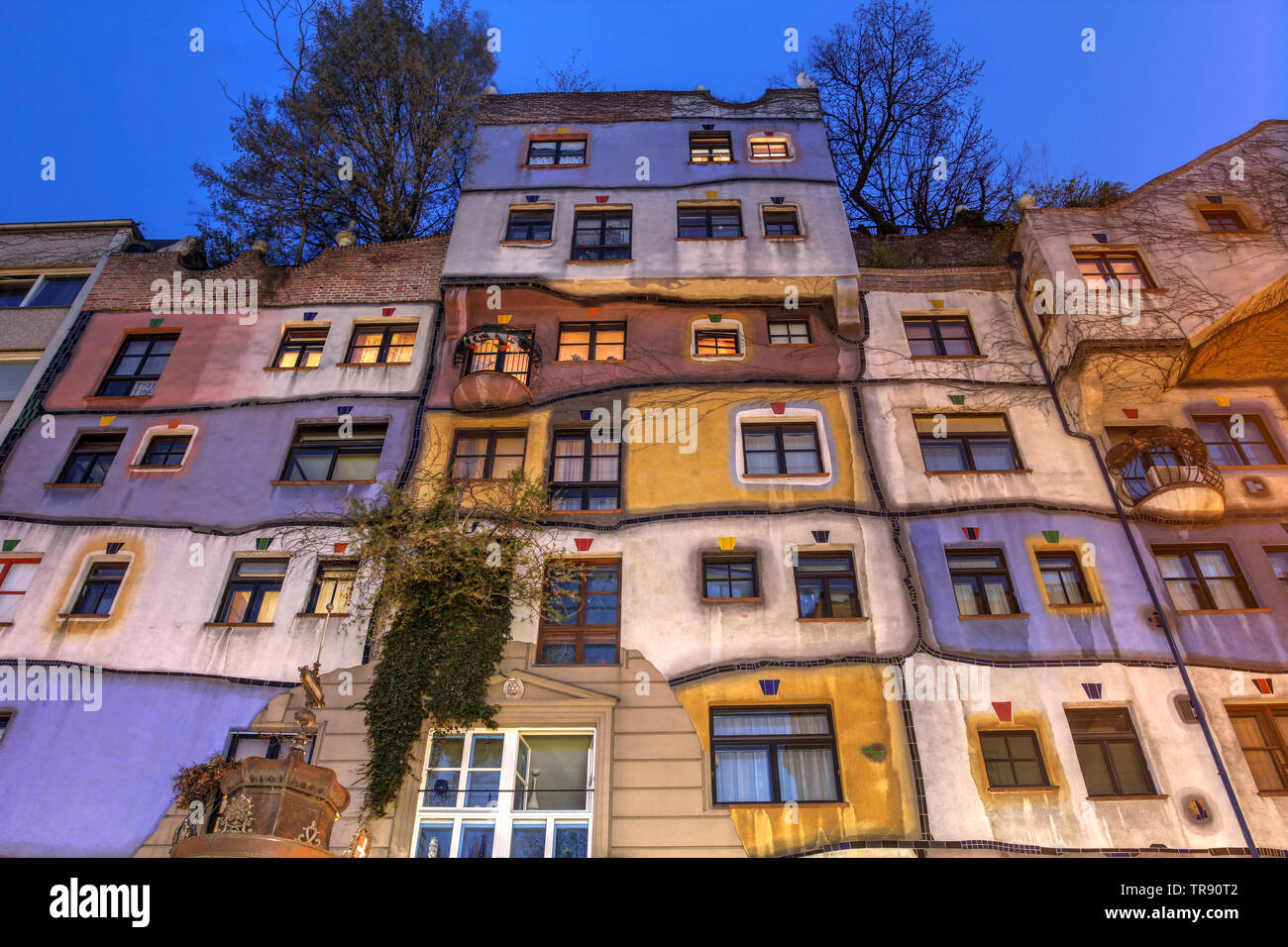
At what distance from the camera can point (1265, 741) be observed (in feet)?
41.5

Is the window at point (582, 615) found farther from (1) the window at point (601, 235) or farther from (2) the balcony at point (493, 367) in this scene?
(1) the window at point (601, 235)

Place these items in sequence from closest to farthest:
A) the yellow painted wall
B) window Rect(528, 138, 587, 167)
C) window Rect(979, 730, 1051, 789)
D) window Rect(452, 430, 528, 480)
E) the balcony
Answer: the yellow painted wall < window Rect(979, 730, 1051, 789) < window Rect(452, 430, 528, 480) < the balcony < window Rect(528, 138, 587, 167)

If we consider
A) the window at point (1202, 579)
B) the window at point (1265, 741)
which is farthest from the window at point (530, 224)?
the window at point (1265, 741)

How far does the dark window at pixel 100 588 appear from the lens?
14484mm

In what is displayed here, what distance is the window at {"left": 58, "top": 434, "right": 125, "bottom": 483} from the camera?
16.4 metres

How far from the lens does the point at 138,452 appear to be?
16391mm

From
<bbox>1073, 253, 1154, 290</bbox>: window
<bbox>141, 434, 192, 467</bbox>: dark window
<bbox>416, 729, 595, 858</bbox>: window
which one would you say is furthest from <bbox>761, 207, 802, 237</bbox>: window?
<bbox>141, 434, 192, 467</bbox>: dark window

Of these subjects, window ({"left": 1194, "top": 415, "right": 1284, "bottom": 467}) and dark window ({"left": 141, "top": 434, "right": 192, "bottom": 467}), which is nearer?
window ({"left": 1194, "top": 415, "right": 1284, "bottom": 467})

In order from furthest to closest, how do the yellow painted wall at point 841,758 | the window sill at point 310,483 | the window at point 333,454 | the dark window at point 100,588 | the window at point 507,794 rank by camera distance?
the window at point 333,454 < the window sill at point 310,483 < the dark window at point 100,588 < the window at point 507,794 < the yellow painted wall at point 841,758

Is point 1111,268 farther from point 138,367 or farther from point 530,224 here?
point 138,367

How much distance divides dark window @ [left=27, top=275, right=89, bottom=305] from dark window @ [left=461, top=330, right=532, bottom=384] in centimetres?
902

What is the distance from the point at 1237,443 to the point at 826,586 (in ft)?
26.5

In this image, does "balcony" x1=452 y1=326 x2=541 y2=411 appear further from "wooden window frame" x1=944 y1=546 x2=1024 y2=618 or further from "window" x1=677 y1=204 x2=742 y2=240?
"wooden window frame" x1=944 y1=546 x2=1024 y2=618

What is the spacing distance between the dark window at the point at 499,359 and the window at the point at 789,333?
187 inches
